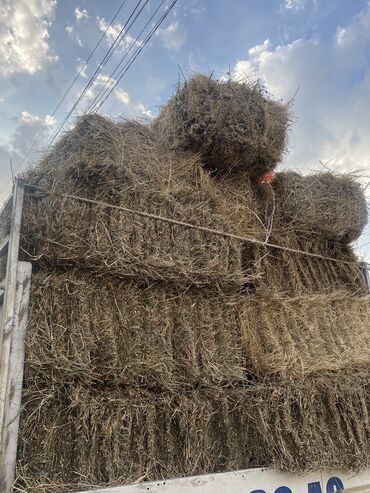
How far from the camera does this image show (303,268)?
4359 mm

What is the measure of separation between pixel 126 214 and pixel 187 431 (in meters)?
1.49

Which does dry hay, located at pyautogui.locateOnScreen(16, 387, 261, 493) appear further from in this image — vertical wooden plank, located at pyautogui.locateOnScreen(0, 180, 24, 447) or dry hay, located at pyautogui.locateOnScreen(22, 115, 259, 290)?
dry hay, located at pyautogui.locateOnScreen(22, 115, 259, 290)

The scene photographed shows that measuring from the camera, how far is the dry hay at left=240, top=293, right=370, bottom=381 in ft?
11.2

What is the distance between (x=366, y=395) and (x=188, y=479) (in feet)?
5.99

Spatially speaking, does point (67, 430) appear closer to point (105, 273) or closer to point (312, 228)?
point (105, 273)

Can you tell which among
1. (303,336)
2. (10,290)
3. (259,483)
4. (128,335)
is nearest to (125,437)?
(128,335)

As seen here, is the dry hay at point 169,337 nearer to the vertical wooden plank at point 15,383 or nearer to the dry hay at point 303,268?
the vertical wooden plank at point 15,383

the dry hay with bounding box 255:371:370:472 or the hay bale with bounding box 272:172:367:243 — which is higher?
the hay bale with bounding box 272:172:367:243

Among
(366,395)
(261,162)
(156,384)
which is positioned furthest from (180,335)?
(261,162)

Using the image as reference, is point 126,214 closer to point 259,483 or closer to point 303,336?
point 303,336

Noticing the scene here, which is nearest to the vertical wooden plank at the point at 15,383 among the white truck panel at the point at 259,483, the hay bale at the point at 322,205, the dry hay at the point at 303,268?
the white truck panel at the point at 259,483

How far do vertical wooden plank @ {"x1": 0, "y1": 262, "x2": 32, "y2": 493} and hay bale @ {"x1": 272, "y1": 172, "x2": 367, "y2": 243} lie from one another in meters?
2.62

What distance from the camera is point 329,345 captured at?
12.7ft

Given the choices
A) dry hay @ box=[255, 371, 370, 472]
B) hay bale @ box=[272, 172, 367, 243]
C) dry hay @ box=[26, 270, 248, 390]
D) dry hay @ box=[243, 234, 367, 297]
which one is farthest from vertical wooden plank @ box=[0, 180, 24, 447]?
hay bale @ box=[272, 172, 367, 243]
